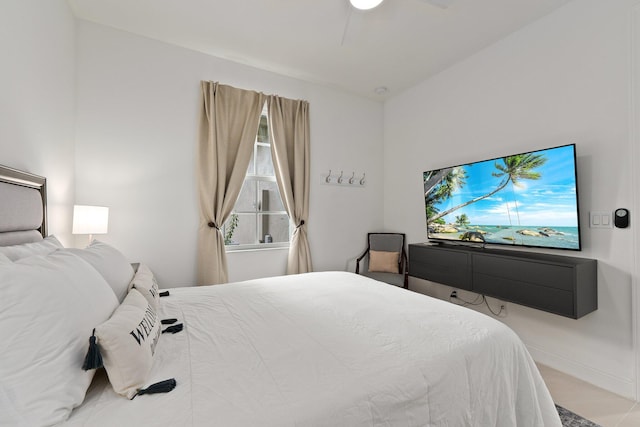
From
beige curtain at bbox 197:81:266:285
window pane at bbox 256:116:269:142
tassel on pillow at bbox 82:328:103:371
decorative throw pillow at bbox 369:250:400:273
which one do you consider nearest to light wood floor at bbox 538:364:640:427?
decorative throw pillow at bbox 369:250:400:273

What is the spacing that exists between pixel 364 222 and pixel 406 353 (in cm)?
296

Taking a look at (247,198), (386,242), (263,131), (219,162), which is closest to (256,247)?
(247,198)

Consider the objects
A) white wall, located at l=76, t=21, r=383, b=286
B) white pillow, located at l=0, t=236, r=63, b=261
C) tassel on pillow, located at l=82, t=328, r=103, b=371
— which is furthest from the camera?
white wall, located at l=76, t=21, r=383, b=286

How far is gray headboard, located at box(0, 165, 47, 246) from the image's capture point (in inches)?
52.4

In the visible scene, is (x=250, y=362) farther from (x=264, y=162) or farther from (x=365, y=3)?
(x=264, y=162)

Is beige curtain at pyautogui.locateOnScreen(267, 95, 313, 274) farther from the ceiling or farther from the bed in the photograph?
the bed

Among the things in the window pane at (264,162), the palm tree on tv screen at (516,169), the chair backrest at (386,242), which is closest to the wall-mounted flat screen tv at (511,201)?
the palm tree on tv screen at (516,169)

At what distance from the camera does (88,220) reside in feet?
7.29

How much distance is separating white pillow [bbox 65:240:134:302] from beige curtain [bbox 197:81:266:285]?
51.0 inches

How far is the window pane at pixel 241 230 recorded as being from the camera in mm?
3303

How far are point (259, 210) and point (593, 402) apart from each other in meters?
3.32

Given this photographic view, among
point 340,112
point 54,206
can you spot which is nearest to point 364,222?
point 340,112

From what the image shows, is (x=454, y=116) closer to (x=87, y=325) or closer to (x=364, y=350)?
(x=364, y=350)

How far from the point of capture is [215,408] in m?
0.81
